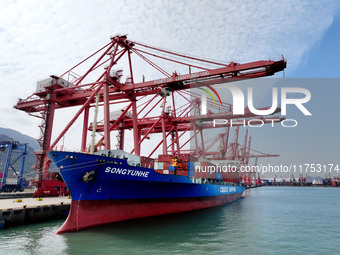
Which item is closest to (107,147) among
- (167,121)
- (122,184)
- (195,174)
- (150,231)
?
(122,184)

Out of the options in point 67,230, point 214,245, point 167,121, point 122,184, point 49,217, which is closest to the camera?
point 214,245

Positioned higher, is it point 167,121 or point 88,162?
point 167,121

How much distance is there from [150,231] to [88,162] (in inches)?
212

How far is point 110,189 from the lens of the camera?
46.0 ft

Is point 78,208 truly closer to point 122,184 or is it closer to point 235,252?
point 122,184

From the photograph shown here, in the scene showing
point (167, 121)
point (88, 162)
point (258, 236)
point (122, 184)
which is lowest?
point (258, 236)

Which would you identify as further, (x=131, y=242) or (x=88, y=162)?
(x=88, y=162)

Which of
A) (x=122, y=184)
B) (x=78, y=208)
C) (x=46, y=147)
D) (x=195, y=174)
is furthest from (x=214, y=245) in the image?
(x=46, y=147)

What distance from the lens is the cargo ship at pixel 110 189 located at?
42.8 feet

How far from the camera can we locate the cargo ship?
513 inches

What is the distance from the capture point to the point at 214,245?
1081 cm

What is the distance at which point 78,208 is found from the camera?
1287cm

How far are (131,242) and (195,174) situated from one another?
13.9m

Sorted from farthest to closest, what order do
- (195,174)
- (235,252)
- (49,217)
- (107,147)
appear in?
1. (195,174)
2. (107,147)
3. (49,217)
4. (235,252)
